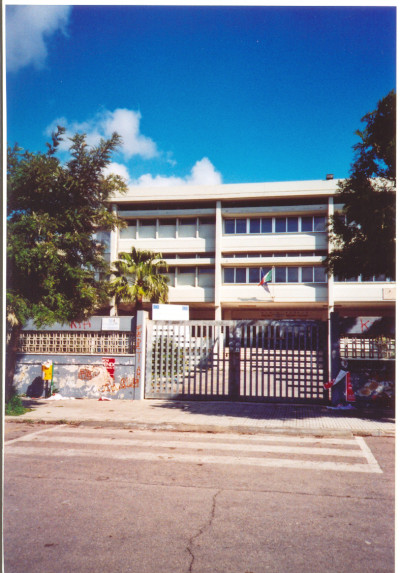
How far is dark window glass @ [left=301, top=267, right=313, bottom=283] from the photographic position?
34.1 meters

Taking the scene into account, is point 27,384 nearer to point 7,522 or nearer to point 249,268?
point 7,522

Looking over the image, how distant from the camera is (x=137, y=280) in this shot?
89.2 ft

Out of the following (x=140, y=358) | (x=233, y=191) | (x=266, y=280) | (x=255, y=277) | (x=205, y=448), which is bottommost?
(x=205, y=448)

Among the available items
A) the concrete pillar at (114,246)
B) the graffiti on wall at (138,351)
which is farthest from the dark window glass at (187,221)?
the graffiti on wall at (138,351)

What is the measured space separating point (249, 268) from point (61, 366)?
23.9m

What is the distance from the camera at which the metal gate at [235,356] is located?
11.3 metres

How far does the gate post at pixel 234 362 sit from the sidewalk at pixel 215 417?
1.25 ft

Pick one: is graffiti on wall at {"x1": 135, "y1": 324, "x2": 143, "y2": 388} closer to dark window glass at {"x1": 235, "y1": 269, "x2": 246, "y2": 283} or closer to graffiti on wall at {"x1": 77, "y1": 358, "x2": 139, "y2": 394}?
graffiti on wall at {"x1": 77, "y1": 358, "x2": 139, "y2": 394}

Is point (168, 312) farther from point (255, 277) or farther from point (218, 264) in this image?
point (255, 277)

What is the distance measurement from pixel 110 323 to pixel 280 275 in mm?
23694

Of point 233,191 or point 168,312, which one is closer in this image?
point 168,312

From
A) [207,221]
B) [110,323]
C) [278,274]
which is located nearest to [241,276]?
[278,274]

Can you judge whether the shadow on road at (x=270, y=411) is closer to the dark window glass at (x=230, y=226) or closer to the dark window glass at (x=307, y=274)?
the dark window glass at (x=307, y=274)

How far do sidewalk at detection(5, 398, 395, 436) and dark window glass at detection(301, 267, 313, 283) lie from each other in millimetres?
23932
